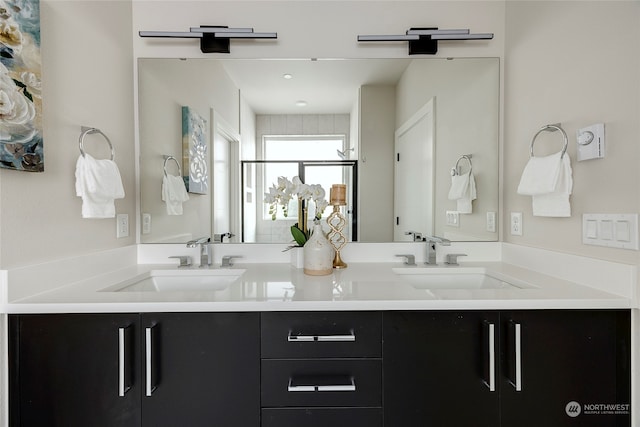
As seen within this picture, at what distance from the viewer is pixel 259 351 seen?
1.01 metres

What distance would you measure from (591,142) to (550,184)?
181 millimetres

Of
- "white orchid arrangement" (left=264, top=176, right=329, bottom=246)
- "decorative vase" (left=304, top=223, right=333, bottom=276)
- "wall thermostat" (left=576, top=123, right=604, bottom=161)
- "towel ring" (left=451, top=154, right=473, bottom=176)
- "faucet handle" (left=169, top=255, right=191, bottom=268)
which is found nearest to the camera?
"wall thermostat" (left=576, top=123, right=604, bottom=161)

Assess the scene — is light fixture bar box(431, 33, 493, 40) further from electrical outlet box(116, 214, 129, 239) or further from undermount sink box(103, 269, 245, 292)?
electrical outlet box(116, 214, 129, 239)

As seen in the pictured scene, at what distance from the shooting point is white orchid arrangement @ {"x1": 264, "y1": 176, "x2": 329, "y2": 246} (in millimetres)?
1500

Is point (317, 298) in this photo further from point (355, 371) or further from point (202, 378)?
point (202, 378)

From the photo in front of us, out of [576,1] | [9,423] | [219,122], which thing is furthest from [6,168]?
[576,1]

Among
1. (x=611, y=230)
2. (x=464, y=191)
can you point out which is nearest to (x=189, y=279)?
(x=464, y=191)

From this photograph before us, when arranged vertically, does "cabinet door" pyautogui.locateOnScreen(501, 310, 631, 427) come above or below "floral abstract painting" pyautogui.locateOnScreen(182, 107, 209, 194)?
below

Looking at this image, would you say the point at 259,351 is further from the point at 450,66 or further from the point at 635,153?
the point at 450,66


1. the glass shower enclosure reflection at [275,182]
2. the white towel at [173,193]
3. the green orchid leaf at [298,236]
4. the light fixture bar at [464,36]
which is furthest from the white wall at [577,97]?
the white towel at [173,193]

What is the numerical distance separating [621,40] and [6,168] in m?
1.94

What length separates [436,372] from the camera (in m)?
1.02

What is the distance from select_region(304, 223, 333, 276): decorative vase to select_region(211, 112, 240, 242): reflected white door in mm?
508

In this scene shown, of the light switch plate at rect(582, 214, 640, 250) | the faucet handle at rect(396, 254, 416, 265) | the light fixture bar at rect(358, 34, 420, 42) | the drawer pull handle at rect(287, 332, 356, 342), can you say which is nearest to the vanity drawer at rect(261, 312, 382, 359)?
the drawer pull handle at rect(287, 332, 356, 342)
